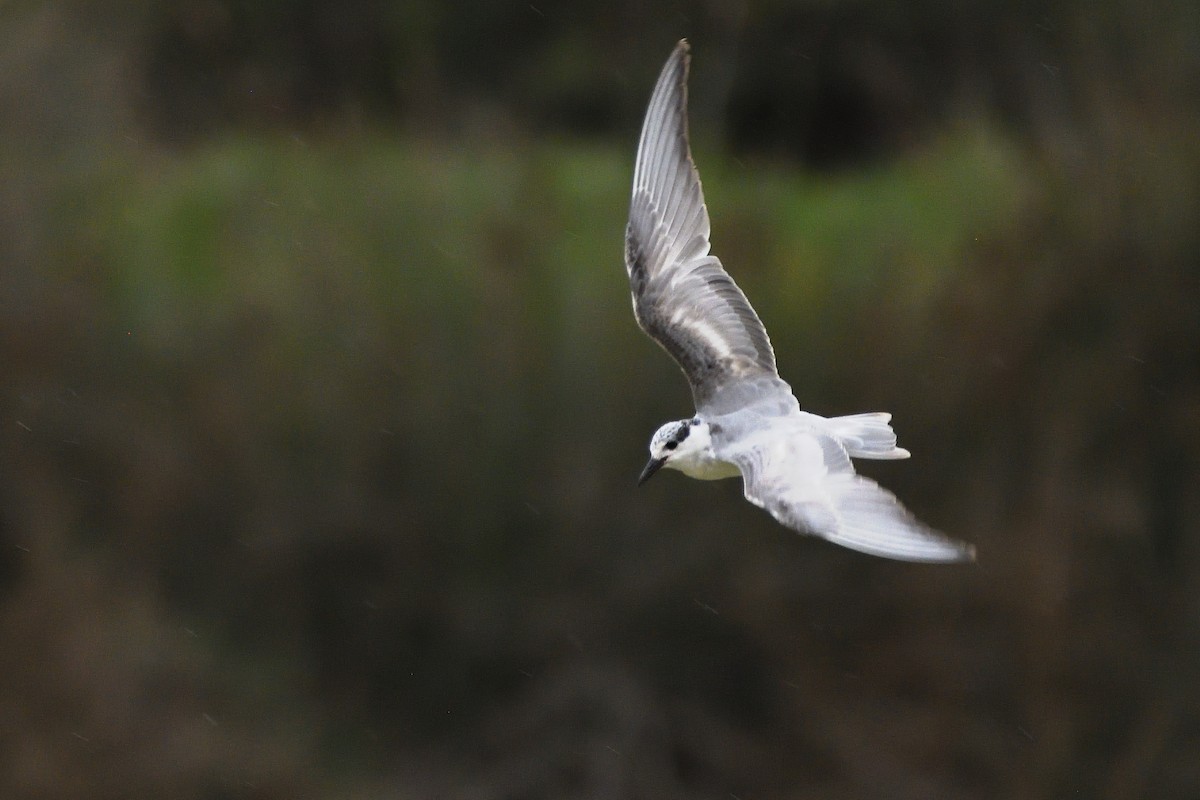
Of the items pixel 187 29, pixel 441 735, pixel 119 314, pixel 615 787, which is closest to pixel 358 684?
pixel 441 735

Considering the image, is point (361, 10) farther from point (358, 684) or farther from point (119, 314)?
point (358, 684)

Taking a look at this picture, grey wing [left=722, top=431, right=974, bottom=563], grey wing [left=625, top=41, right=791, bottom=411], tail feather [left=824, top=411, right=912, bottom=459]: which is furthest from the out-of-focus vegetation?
grey wing [left=722, top=431, right=974, bottom=563]

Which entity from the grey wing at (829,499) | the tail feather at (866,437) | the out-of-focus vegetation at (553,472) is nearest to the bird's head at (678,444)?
the grey wing at (829,499)

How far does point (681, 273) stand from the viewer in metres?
5.12

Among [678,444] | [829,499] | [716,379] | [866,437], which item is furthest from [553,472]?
[829,499]

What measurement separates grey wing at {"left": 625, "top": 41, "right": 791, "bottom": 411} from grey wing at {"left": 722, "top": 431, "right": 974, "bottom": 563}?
0.61 metres

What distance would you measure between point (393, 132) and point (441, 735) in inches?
130

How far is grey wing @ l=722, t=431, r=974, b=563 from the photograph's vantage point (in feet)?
11.1

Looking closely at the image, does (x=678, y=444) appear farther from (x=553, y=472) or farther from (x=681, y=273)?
(x=553, y=472)

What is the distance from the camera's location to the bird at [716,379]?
395 cm

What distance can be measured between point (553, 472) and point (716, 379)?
3279 millimetres

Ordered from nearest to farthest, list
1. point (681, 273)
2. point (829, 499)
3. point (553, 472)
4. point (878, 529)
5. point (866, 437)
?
point (878, 529), point (829, 499), point (866, 437), point (681, 273), point (553, 472)

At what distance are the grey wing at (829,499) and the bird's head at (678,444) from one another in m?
0.19

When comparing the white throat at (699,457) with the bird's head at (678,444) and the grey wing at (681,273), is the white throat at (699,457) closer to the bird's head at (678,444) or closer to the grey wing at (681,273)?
the bird's head at (678,444)
